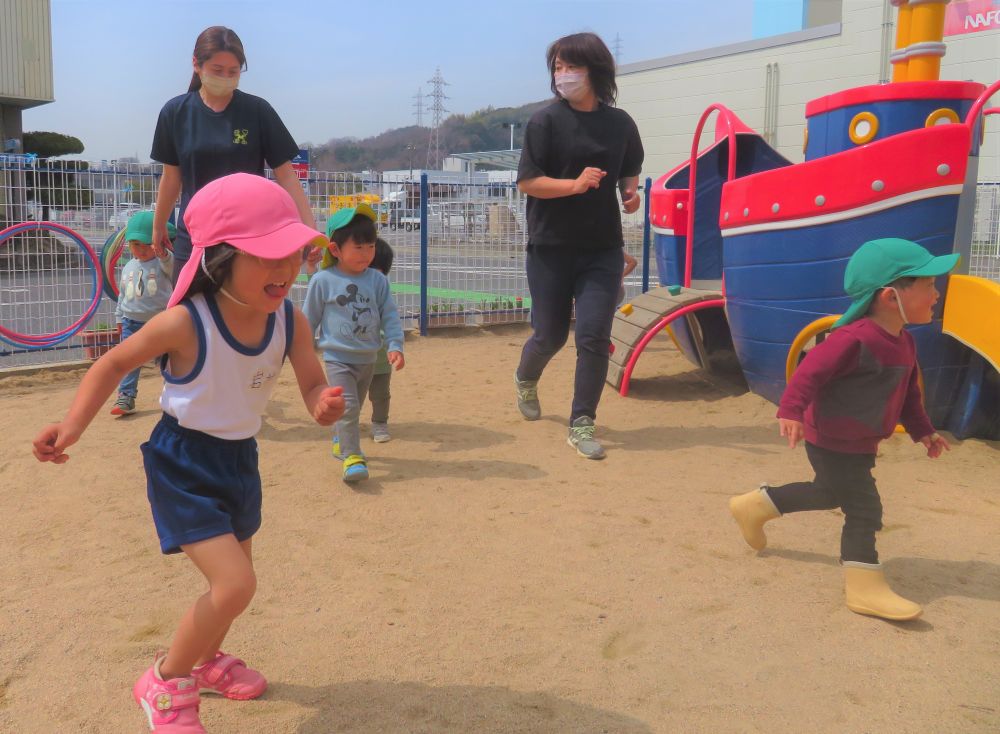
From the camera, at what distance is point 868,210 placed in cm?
485

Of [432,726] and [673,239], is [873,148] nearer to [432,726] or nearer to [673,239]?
[673,239]

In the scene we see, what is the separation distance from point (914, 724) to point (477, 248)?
8.56 m

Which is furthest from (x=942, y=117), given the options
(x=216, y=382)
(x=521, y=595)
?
(x=216, y=382)

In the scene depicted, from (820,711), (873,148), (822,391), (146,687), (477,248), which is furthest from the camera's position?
(477,248)

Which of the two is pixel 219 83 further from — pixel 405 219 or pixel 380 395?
pixel 405 219

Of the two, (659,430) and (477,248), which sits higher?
(477,248)

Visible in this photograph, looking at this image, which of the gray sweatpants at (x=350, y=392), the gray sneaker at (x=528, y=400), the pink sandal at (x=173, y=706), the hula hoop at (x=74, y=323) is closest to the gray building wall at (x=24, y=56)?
the hula hoop at (x=74, y=323)

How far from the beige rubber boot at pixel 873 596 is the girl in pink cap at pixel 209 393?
1923mm

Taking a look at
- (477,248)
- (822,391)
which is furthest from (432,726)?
(477,248)

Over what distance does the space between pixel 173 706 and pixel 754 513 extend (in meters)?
2.20

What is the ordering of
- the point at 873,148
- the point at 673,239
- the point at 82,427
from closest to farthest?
the point at 82,427 < the point at 873,148 < the point at 673,239

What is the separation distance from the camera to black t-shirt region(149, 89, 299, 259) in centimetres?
425

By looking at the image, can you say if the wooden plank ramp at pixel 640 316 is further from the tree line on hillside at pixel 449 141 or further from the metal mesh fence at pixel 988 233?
the tree line on hillside at pixel 449 141

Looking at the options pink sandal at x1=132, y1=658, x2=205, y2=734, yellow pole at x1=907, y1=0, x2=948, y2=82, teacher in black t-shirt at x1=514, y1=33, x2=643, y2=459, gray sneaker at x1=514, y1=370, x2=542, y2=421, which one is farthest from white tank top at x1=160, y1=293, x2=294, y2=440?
yellow pole at x1=907, y1=0, x2=948, y2=82
